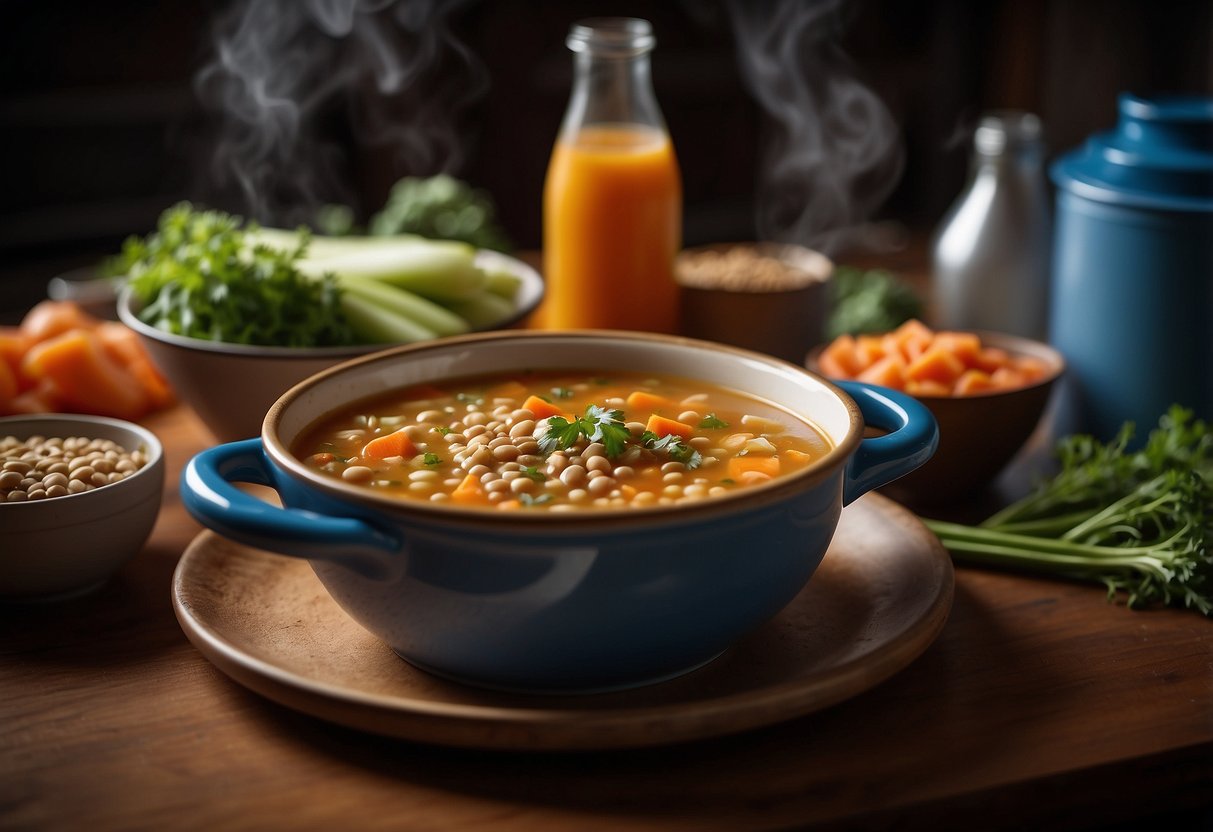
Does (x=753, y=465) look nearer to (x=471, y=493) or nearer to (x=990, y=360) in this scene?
(x=471, y=493)

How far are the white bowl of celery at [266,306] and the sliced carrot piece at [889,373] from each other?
0.67 metres

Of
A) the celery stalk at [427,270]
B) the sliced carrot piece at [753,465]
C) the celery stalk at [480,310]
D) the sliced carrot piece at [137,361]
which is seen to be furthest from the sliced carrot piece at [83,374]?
the sliced carrot piece at [753,465]

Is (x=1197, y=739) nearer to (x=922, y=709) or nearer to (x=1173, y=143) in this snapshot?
(x=922, y=709)

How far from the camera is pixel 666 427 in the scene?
5.73 feet

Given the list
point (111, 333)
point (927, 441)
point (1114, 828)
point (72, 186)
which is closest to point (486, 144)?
point (72, 186)

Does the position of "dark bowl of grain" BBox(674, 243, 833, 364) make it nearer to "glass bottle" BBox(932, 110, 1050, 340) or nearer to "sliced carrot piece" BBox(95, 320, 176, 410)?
"glass bottle" BBox(932, 110, 1050, 340)

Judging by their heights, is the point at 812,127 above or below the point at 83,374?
above

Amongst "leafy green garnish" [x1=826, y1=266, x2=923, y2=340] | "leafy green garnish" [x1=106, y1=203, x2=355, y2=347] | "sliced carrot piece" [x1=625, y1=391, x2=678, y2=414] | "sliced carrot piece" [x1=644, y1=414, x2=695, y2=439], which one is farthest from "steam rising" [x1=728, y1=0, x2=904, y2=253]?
"sliced carrot piece" [x1=644, y1=414, x2=695, y2=439]

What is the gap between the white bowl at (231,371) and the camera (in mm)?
2127

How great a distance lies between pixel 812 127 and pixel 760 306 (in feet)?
4.80

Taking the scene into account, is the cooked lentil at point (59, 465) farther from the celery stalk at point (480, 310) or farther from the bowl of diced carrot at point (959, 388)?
the bowl of diced carrot at point (959, 388)

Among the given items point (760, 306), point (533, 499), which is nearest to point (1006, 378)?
point (760, 306)

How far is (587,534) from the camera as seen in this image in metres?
1.32

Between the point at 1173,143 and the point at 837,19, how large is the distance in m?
3.15
